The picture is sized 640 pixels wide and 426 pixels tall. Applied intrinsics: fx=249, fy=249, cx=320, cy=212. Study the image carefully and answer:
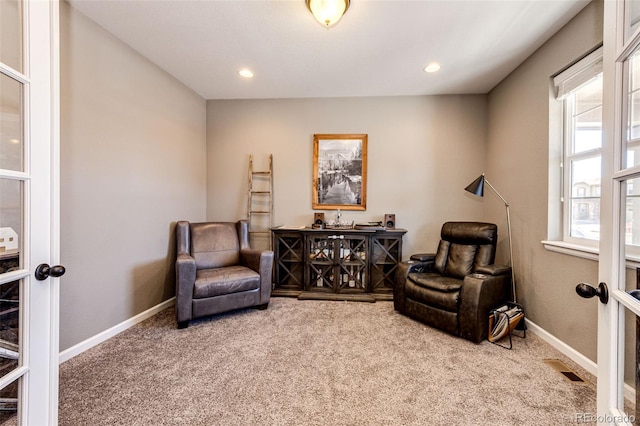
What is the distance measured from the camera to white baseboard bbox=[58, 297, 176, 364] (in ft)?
6.38

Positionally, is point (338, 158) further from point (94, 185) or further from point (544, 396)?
point (544, 396)

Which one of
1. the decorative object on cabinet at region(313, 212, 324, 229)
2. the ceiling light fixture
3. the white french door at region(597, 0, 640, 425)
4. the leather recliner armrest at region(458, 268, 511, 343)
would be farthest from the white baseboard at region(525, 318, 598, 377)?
the ceiling light fixture

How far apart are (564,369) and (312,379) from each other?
1.91m

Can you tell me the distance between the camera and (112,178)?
231cm

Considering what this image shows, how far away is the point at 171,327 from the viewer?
2508 millimetres

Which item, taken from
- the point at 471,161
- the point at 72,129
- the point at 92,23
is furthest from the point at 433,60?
the point at 72,129

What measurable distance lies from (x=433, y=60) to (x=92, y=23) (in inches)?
126

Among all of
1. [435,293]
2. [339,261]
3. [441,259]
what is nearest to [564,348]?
[435,293]

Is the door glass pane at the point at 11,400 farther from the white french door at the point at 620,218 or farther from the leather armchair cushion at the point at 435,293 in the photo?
the leather armchair cushion at the point at 435,293

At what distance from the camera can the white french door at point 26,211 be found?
2.98 ft

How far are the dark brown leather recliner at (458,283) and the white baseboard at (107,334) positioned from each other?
2725 millimetres

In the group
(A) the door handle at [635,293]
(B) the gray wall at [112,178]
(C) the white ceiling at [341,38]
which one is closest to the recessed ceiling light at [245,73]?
(C) the white ceiling at [341,38]

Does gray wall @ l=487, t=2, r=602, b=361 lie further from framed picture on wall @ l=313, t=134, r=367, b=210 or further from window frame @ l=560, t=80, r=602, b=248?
framed picture on wall @ l=313, t=134, r=367, b=210

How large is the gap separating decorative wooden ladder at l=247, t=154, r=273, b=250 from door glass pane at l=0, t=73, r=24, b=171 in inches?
111
